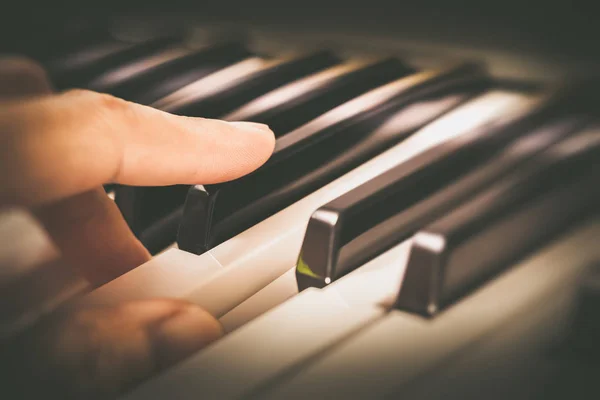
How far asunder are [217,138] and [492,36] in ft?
0.99

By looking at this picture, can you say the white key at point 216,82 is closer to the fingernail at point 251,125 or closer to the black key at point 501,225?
the fingernail at point 251,125

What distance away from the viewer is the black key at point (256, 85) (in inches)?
36.7

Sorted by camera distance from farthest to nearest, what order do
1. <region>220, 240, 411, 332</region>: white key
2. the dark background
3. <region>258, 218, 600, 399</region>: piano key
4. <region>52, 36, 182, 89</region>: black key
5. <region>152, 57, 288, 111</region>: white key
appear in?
<region>52, 36, 182, 89</region>: black key → <region>152, 57, 288, 111</region>: white key → the dark background → <region>220, 240, 411, 332</region>: white key → <region>258, 218, 600, 399</region>: piano key

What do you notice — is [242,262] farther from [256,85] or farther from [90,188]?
[256,85]

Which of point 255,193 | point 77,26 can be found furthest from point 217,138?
point 77,26

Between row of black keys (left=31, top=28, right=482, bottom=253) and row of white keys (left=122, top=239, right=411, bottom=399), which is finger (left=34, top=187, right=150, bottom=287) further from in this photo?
row of white keys (left=122, top=239, right=411, bottom=399)

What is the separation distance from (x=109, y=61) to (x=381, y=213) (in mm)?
594

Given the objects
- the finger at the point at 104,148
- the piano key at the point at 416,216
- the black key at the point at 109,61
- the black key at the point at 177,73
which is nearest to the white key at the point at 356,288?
the piano key at the point at 416,216

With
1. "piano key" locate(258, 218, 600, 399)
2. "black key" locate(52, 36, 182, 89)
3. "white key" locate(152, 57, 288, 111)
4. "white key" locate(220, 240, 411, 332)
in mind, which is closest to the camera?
"piano key" locate(258, 218, 600, 399)

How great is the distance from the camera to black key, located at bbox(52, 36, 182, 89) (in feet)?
3.57

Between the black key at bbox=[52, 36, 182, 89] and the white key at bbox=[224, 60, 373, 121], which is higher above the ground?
the white key at bbox=[224, 60, 373, 121]

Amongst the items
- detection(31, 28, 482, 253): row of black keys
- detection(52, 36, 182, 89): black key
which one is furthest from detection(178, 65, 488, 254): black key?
detection(52, 36, 182, 89): black key

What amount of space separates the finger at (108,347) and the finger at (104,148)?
105 mm

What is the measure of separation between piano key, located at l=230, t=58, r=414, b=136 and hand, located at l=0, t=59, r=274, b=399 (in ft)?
0.51
